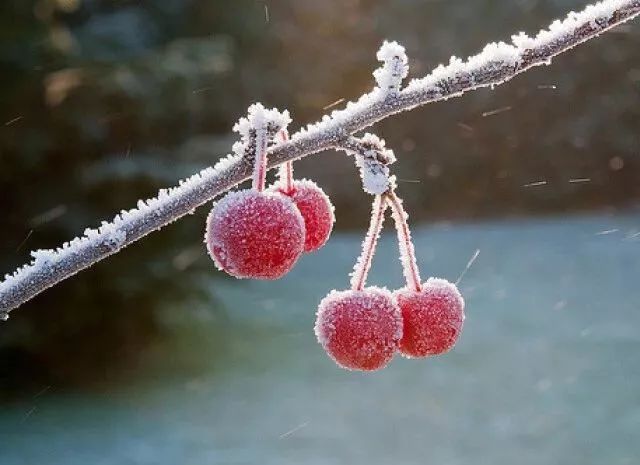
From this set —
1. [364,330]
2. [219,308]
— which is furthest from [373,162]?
[219,308]

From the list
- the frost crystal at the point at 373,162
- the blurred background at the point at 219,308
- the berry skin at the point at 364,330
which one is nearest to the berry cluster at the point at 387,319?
the berry skin at the point at 364,330

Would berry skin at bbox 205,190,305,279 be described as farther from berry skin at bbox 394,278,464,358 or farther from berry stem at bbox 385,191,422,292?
berry skin at bbox 394,278,464,358

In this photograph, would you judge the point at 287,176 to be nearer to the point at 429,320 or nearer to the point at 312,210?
the point at 312,210

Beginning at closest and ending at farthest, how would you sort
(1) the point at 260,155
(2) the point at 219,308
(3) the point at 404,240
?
(1) the point at 260,155 → (3) the point at 404,240 → (2) the point at 219,308

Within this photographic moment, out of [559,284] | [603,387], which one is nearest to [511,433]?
[603,387]

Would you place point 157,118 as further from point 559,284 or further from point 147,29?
point 559,284

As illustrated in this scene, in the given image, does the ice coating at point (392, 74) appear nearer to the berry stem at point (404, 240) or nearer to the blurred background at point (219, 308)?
the berry stem at point (404, 240)

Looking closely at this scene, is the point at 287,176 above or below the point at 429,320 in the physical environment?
above
